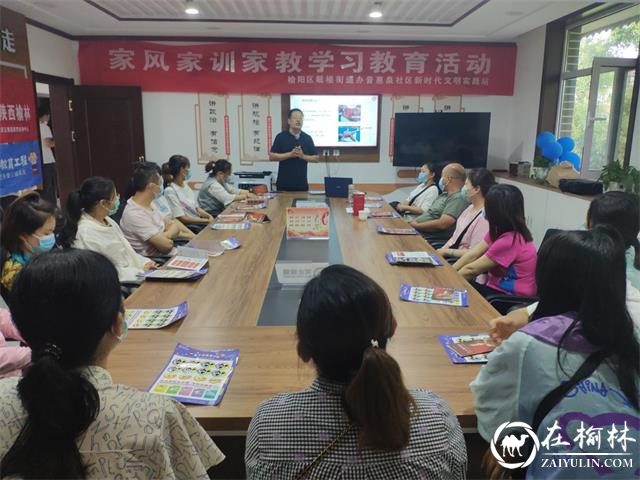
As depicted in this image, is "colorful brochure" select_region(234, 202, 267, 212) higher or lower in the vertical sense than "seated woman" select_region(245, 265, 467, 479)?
lower

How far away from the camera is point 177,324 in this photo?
1.70 meters

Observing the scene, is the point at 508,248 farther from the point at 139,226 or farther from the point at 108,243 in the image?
the point at 139,226

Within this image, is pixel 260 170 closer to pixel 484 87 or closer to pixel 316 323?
pixel 484 87

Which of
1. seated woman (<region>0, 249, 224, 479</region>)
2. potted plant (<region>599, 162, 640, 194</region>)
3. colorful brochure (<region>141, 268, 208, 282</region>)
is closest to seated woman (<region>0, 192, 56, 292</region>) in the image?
colorful brochure (<region>141, 268, 208, 282</region>)

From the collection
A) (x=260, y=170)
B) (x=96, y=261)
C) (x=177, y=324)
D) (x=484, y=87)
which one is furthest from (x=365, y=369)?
(x=484, y=87)

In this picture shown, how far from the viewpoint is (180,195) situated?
4484 mm

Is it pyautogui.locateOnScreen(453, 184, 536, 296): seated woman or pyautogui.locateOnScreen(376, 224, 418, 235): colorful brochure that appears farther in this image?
pyautogui.locateOnScreen(376, 224, 418, 235): colorful brochure

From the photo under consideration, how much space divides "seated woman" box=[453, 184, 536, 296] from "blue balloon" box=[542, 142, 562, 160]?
3.13m

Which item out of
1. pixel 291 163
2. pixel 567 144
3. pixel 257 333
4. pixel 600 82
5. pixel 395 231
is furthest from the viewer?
pixel 291 163

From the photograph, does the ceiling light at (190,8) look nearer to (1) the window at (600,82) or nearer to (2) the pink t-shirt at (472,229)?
(2) the pink t-shirt at (472,229)

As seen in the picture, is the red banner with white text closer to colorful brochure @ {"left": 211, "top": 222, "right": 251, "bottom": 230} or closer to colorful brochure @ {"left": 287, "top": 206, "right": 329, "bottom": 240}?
colorful brochure @ {"left": 211, "top": 222, "right": 251, "bottom": 230}

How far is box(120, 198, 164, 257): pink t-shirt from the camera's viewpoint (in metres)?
3.08

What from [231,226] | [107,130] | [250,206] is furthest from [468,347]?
[107,130]

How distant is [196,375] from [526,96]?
605 centimetres
